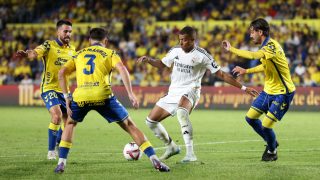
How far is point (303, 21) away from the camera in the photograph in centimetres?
3222

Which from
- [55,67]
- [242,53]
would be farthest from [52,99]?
[242,53]

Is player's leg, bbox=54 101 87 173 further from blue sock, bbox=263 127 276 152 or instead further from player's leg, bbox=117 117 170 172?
blue sock, bbox=263 127 276 152

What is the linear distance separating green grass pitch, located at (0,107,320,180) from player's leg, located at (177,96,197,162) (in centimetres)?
26

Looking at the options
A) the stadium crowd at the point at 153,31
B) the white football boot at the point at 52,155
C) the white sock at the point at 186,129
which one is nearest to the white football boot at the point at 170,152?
the white sock at the point at 186,129

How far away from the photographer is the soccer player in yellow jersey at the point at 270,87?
11.3m

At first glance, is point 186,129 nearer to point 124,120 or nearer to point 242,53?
point 242,53

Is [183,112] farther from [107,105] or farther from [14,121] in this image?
[14,121]

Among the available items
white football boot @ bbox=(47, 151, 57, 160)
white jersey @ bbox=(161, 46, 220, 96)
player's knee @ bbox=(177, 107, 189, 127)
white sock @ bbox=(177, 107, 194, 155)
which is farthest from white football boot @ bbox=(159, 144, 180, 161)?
white football boot @ bbox=(47, 151, 57, 160)

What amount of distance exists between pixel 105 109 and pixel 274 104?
318cm

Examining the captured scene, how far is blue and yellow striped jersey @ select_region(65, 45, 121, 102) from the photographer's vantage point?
962 cm

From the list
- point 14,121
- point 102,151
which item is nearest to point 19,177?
point 102,151

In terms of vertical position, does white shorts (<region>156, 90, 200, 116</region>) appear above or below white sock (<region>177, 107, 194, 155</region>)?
above

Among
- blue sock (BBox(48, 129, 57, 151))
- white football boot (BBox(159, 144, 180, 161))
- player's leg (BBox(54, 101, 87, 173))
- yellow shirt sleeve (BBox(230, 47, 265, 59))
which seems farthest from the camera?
blue sock (BBox(48, 129, 57, 151))

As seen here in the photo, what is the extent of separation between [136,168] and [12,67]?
24.1 metres
